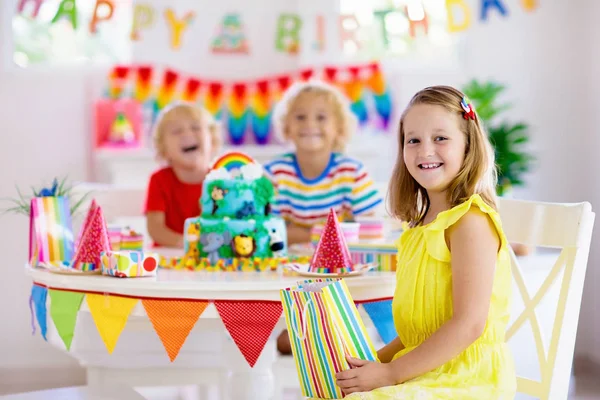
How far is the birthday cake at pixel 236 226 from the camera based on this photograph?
6.67 ft

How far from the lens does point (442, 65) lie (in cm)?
426

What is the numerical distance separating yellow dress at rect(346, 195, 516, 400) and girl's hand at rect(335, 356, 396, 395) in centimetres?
4

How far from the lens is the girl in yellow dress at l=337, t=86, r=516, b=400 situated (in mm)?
1453

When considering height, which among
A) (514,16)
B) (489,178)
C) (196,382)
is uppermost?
(514,16)

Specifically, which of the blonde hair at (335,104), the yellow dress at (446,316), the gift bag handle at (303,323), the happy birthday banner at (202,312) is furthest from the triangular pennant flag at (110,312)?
the blonde hair at (335,104)

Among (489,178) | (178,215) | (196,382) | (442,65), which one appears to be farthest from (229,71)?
(489,178)

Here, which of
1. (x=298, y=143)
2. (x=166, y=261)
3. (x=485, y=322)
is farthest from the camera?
(x=298, y=143)

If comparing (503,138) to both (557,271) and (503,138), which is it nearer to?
(503,138)

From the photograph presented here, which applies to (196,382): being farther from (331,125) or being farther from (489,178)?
(489,178)

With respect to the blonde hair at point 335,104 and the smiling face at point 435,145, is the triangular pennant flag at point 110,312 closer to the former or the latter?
the smiling face at point 435,145

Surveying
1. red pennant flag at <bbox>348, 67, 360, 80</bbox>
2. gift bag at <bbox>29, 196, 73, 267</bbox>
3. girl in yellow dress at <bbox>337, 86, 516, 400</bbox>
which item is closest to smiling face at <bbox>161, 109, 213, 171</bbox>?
gift bag at <bbox>29, 196, 73, 267</bbox>

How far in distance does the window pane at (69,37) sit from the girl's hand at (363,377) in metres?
3.03

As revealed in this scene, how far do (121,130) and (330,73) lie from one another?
104cm

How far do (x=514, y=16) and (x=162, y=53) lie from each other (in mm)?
1752
